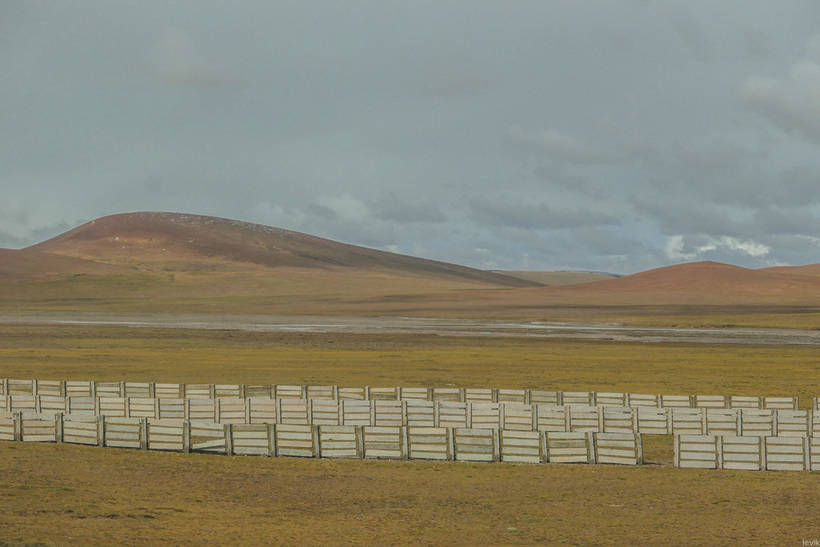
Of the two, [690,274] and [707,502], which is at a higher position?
[690,274]

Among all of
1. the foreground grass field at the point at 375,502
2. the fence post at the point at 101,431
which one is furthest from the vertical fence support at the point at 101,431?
the foreground grass field at the point at 375,502

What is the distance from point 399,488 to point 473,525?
4195 millimetres

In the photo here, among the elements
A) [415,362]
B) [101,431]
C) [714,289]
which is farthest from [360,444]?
[714,289]

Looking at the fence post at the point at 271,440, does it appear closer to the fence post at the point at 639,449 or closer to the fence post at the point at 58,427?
the fence post at the point at 58,427

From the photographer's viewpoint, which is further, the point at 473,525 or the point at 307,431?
the point at 307,431

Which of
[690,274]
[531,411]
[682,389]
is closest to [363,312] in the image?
[690,274]

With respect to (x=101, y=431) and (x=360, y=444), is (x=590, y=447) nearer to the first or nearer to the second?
(x=360, y=444)

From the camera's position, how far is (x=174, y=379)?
4859 centimetres

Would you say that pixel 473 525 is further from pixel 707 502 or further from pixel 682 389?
pixel 682 389

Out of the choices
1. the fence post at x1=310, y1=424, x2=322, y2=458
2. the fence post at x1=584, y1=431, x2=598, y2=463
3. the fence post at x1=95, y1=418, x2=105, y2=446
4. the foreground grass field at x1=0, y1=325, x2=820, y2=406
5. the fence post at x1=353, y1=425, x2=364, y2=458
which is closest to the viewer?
the fence post at x1=584, y1=431, x2=598, y2=463

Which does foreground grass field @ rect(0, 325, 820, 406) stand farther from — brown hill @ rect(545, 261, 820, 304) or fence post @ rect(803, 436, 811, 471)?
brown hill @ rect(545, 261, 820, 304)

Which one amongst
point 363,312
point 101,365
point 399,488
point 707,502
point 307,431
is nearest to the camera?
point 707,502

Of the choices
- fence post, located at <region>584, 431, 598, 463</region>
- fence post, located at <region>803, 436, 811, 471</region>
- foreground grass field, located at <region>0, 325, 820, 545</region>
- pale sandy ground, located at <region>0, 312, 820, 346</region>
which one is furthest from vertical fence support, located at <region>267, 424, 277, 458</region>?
pale sandy ground, located at <region>0, 312, 820, 346</region>

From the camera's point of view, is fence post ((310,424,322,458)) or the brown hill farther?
the brown hill
